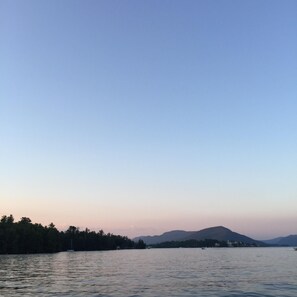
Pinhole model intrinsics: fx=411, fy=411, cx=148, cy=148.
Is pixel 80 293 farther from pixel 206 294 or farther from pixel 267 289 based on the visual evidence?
pixel 267 289

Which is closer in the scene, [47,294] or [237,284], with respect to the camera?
[47,294]

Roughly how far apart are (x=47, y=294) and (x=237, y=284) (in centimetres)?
2813

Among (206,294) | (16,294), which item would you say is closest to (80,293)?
(16,294)

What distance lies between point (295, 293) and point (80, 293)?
2689cm

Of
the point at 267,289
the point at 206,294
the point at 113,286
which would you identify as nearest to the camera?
the point at 206,294

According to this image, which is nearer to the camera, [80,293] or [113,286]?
[80,293]

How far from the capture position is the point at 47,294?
51.0 metres

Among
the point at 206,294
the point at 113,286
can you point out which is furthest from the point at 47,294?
the point at 206,294

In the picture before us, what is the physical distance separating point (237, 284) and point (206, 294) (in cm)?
1304

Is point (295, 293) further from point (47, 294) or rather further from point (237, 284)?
point (47, 294)

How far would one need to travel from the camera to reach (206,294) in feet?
166

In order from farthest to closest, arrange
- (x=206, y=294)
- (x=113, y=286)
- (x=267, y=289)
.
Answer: (x=113, y=286) < (x=267, y=289) < (x=206, y=294)

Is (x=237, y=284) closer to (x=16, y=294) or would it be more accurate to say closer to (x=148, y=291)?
(x=148, y=291)

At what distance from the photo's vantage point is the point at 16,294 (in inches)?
1991
